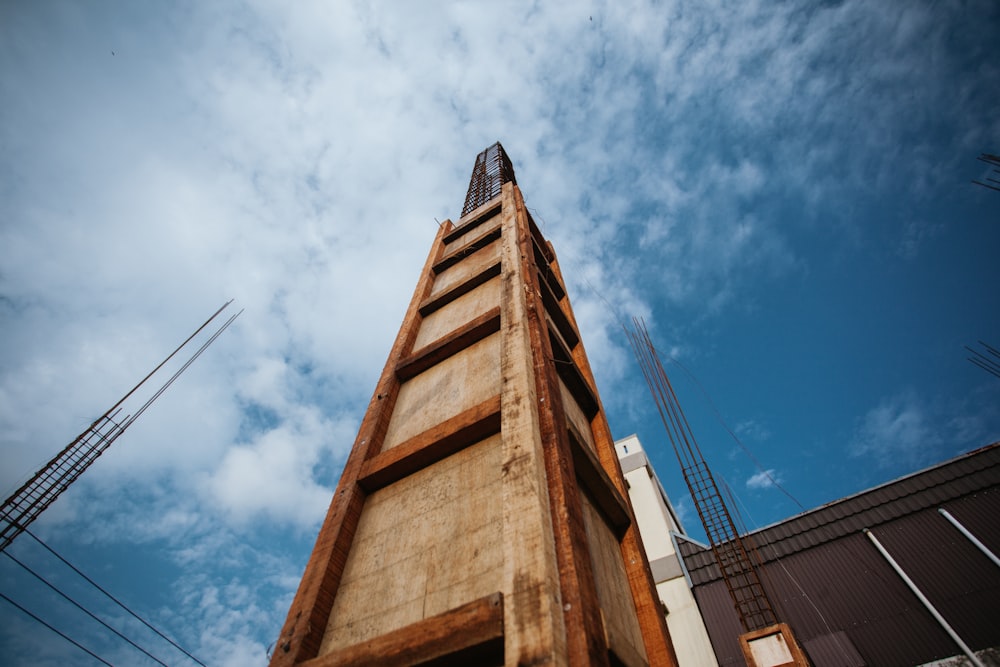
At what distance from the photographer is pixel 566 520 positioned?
9.89ft

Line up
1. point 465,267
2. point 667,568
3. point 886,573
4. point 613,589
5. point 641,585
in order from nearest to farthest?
point 613,589 → point 641,585 → point 465,267 → point 886,573 → point 667,568

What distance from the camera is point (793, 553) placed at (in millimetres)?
11688

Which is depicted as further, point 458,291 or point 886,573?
point 886,573

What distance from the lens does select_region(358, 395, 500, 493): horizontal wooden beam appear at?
418 cm

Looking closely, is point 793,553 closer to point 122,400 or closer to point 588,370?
point 588,370

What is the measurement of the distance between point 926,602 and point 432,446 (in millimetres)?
12409

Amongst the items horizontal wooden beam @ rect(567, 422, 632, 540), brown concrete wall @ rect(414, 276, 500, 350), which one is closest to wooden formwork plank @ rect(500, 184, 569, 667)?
horizontal wooden beam @ rect(567, 422, 632, 540)

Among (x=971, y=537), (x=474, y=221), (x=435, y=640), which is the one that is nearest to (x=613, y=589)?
A: (x=435, y=640)

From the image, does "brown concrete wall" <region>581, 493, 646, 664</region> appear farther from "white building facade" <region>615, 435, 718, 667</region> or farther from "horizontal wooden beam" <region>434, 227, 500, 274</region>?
"horizontal wooden beam" <region>434, 227, 500, 274</region>

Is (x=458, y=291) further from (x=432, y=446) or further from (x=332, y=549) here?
(x=332, y=549)

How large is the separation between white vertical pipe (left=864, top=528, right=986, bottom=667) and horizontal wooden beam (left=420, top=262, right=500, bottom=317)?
11840mm

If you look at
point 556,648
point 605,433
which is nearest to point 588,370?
point 605,433

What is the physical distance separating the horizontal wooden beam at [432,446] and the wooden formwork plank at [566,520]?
0.54 m

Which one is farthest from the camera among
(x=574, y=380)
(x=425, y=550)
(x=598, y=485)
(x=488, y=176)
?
(x=488, y=176)
